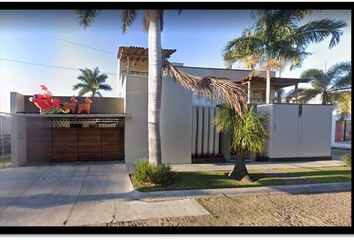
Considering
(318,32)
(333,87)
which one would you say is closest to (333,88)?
(333,87)

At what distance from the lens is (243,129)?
27.9ft

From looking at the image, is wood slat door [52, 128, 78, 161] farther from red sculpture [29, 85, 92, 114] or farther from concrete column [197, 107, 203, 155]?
concrete column [197, 107, 203, 155]

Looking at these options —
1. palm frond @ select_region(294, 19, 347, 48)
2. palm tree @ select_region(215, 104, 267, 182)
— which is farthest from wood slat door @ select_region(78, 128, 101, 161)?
palm frond @ select_region(294, 19, 347, 48)

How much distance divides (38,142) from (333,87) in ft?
66.9

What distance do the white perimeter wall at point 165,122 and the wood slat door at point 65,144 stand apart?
257cm

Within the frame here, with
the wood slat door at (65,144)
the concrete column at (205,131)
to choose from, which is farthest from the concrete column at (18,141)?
the concrete column at (205,131)

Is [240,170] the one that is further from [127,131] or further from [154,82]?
[127,131]

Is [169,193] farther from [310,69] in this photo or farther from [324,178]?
[310,69]

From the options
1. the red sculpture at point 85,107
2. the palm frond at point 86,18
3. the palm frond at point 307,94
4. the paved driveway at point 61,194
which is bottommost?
the paved driveway at point 61,194

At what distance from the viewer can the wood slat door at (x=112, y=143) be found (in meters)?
12.4

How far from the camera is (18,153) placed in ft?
36.4

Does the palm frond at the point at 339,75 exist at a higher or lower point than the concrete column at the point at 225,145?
higher

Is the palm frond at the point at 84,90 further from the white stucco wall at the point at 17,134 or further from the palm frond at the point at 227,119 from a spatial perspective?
the palm frond at the point at 227,119

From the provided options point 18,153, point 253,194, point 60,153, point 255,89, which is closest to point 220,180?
point 253,194
